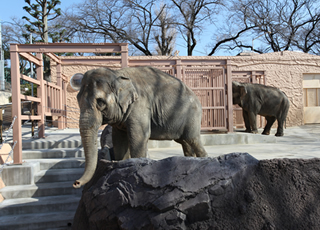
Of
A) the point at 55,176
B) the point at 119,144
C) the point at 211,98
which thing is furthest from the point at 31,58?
the point at 211,98

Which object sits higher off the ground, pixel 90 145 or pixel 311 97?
pixel 311 97

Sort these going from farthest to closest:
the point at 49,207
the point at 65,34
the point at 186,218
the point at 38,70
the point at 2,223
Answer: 1. the point at 65,34
2. the point at 38,70
3. the point at 49,207
4. the point at 2,223
5. the point at 186,218

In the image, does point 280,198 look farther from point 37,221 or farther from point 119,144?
point 37,221

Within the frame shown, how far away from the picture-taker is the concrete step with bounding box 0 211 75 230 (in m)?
4.18

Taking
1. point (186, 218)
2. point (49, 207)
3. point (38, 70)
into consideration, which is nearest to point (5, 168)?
point (49, 207)

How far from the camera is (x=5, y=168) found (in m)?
5.04

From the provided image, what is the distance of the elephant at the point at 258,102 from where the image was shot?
422 inches

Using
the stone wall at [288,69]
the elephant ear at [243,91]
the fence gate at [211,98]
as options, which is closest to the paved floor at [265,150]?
the fence gate at [211,98]

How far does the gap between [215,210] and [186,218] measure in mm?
242

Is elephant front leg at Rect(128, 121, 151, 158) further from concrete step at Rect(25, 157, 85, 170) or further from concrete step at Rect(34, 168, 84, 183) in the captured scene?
concrete step at Rect(25, 157, 85, 170)

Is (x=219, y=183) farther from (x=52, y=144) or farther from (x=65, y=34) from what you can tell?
(x=65, y=34)

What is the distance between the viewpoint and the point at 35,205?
14.9 feet

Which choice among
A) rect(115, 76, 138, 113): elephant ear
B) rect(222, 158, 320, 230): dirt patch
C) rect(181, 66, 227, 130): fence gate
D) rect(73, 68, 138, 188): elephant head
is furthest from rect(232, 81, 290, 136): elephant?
rect(222, 158, 320, 230): dirt patch

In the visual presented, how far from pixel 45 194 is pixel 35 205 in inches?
15.3
